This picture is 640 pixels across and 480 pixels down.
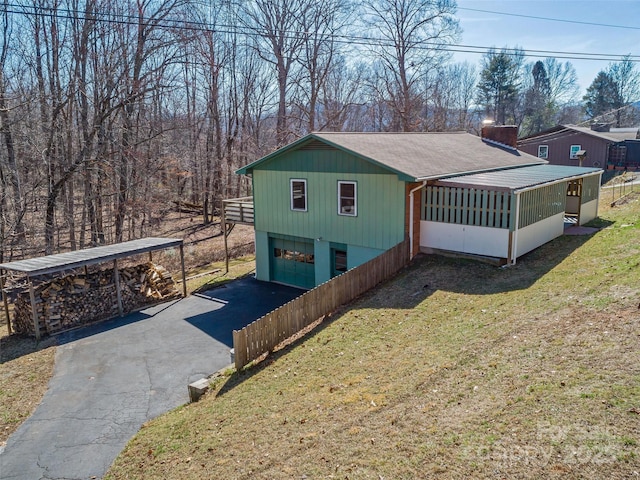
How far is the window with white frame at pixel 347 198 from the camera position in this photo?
16.6 meters

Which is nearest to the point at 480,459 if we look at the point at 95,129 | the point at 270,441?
Answer: the point at 270,441

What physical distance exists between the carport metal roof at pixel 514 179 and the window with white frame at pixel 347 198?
2844 millimetres

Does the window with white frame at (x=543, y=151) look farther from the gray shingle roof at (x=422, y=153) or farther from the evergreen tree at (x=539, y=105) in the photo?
the evergreen tree at (x=539, y=105)

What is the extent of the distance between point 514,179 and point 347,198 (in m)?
5.55

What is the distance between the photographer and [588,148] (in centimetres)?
3534

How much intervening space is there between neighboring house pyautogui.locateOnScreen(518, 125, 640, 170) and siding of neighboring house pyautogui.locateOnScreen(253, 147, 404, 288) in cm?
2568

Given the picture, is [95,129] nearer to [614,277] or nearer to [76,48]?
[76,48]

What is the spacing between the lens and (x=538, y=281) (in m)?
12.5

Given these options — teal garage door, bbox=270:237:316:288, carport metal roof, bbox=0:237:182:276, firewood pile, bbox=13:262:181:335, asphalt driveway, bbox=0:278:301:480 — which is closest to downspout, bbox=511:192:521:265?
teal garage door, bbox=270:237:316:288

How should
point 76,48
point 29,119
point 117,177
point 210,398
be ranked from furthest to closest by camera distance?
point 117,177
point 76,48
point 29,119
point 210,398

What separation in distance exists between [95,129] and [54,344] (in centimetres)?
1335

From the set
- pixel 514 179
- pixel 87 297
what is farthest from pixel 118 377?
pixel 514 179

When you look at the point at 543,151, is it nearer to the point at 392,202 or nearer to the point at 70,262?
the point at 392,202

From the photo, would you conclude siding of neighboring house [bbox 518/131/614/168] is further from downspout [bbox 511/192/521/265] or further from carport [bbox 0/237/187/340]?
carport [bbox 0/237/187/340]
